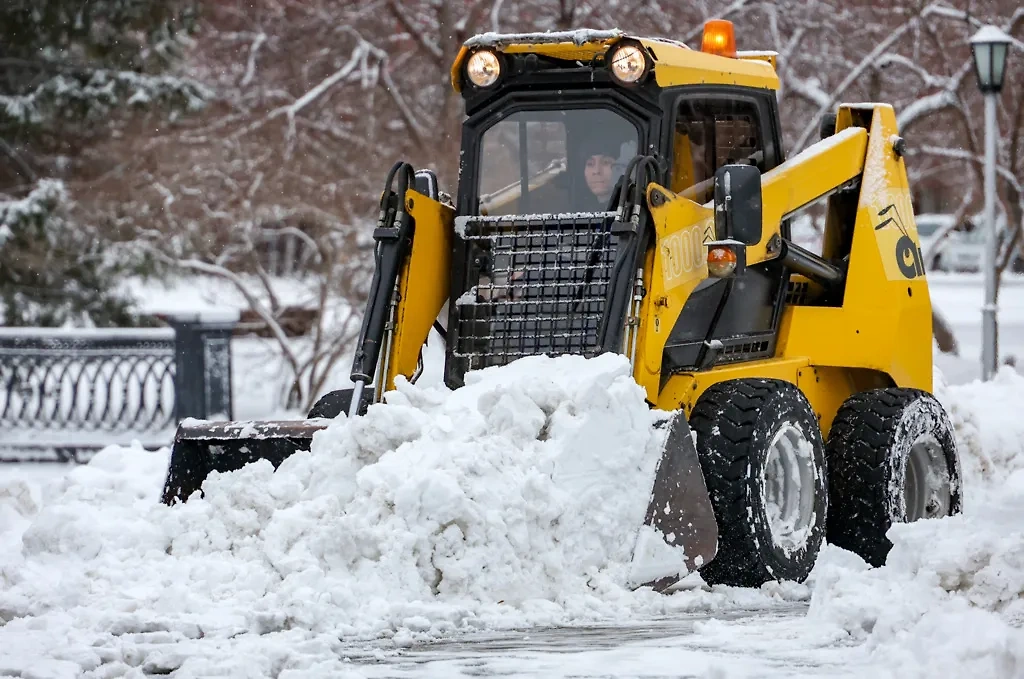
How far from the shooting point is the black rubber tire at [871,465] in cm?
721

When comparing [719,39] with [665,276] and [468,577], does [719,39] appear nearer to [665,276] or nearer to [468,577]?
[665,276]

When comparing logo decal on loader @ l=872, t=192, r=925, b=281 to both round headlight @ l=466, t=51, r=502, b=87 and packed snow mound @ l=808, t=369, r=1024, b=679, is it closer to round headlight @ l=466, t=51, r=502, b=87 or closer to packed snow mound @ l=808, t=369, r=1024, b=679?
round headlight @ l=466, t=51, r=502, b=87

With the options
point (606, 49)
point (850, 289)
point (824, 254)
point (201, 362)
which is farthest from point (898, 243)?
point (201, 362)

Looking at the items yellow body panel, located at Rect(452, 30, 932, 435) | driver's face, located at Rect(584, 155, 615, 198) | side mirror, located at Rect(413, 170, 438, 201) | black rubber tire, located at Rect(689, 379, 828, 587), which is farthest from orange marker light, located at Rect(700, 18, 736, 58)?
black rubber tire, located at Rect(689, 379, 828, 587)

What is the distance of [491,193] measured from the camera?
7.44 metres

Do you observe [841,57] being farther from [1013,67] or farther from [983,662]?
[983,662]

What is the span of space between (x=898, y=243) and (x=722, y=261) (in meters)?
1.94

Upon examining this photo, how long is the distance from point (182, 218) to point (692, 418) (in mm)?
10686

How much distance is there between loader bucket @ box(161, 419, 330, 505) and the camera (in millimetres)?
6988

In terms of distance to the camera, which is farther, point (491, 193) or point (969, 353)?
point (969, 353)

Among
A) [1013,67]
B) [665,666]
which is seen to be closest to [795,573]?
[665,666]

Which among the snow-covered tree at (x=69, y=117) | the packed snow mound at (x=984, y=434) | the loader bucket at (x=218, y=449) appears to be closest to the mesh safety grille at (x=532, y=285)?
the loader bucket at (x=218, y=449)

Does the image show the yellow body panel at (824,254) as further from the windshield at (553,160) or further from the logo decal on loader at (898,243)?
the windshield at (553,160)

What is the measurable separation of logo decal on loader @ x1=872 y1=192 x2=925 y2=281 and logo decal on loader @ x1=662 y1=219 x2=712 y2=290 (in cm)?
148
